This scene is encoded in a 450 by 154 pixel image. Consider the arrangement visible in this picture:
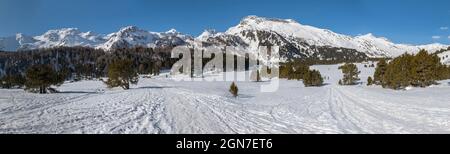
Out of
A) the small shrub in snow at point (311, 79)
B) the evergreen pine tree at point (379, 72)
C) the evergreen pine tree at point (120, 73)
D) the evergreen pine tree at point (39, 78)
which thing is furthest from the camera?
the small shrub in snow at point (311, 79)

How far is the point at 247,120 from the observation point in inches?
674

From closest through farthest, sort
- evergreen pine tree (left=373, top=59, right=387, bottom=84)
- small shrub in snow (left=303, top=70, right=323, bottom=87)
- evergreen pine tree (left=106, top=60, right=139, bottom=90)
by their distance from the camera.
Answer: evergreen pine tree (left=106, top=60, right=139, bottom=90) < evergreen pine tree (left=373, top=59, right=387, bottom=84) < small shrub in snow (left=303, top=70, right=323, bottom=87)

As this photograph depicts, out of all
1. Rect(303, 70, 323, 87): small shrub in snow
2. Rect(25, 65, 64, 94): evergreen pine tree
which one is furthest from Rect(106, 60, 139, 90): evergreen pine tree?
Rect(303, 70, 323, 87): small shrub in snow

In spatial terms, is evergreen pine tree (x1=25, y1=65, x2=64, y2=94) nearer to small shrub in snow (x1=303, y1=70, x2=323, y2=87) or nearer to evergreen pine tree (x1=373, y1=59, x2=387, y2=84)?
small shrub in snow (x1=303, y1=70, x2=323, y2=87)

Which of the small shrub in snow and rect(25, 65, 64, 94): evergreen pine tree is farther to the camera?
the small shrub in snow

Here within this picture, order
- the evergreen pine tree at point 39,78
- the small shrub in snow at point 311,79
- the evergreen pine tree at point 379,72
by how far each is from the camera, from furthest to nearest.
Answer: the small shrub in snow at point 311,79, the evergreen pine tree at point 379,72, the evergreen pine tree at point 39,78

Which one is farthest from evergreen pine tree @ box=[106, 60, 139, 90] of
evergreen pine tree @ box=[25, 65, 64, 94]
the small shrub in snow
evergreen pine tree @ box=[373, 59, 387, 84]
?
evergreen pine tree @ box=[373, 59, 387, 84]

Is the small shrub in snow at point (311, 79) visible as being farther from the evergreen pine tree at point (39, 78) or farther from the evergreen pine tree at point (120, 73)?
the evergreen pine tree at point (39, 78)

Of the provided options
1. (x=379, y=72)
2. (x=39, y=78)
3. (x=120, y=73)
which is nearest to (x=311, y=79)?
(x=379, y=72)

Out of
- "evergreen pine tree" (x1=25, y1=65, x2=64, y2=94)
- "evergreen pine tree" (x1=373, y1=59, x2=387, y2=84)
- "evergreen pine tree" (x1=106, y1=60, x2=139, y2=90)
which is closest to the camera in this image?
"evergreen pine tree" (x1=25, y1=65, x2=64, y2=94)

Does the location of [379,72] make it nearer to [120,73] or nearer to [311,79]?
[311,79]

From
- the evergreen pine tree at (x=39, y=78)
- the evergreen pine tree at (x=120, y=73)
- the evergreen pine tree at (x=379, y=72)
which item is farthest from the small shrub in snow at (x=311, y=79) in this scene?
the evergreen pine tree at (x=39, y=78)
